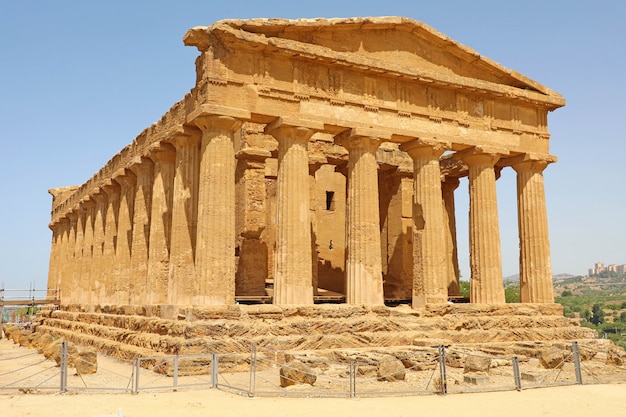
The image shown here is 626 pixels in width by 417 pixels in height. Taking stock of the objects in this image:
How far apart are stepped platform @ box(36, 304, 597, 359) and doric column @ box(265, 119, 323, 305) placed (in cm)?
72

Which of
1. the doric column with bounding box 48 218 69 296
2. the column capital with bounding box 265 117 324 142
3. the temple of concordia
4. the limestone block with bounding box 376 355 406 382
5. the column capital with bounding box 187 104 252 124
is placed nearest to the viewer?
the limestone block with bounding box 376 355 406 382

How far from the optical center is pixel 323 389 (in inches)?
480

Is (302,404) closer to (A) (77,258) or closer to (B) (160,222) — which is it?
(B) (160,222)

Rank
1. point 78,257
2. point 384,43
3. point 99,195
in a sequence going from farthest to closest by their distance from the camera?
point 78,257
point 99,195
point 384,43

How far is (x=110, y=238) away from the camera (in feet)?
88.1

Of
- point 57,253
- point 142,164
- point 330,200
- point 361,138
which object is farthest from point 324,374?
point 57,253

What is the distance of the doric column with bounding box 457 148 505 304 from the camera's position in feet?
69.6

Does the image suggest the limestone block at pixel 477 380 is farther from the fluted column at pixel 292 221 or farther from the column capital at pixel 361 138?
the column capital at pixel 361 138

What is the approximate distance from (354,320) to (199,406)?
314 inches

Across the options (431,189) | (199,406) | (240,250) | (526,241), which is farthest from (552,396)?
(240,250)

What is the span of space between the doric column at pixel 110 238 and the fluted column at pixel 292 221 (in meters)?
11.2

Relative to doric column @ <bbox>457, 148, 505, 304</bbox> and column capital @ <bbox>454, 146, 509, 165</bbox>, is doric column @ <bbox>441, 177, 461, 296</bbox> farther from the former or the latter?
column capital @ <bbox>454, 146, 509, 165</bbox>

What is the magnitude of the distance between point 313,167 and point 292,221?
7.18 metres

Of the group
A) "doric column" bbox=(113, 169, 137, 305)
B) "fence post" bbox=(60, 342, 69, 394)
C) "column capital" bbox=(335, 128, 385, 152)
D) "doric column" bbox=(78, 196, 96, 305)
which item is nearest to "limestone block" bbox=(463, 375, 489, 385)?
"fence post" bbox=(60, 342, 69, 394)
